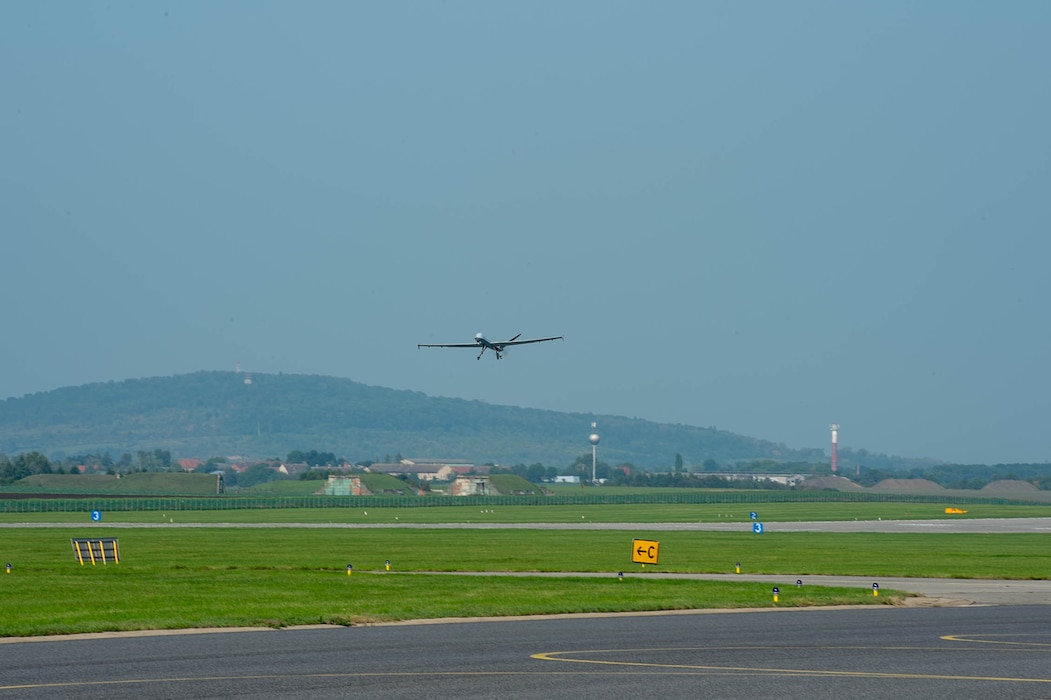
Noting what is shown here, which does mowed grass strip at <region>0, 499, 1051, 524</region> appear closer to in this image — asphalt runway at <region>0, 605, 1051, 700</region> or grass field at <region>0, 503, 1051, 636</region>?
grass field at <region>0, 503, 1051, 636</region>

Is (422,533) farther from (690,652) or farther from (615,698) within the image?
(615,698)

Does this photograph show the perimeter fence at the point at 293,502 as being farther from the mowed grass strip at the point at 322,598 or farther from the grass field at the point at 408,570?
the mowed grass strip at the point at 322,598

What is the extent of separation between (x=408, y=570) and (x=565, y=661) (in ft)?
96.0

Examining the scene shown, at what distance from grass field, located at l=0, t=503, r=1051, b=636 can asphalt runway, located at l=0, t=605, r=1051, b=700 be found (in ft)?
11.4

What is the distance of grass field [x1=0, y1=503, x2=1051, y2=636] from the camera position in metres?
34.1

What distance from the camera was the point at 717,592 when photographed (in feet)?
132

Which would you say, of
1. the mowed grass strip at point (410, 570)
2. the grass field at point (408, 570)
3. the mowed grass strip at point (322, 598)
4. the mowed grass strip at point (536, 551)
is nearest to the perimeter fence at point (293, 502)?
the grass field at point (408, 570)

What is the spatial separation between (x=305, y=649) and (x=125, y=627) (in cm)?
593

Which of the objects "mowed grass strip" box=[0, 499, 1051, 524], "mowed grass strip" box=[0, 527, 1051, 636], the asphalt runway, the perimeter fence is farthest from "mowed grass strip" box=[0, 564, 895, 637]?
the perimeter fence

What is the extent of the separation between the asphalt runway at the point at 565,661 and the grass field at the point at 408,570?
3.46 metres

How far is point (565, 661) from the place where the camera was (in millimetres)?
24875

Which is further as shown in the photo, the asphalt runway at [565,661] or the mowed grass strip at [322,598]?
the mowed grass strip at [322,598]

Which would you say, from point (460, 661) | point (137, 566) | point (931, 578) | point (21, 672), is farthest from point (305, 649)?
point (931, 578)

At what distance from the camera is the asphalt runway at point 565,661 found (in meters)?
21.2
